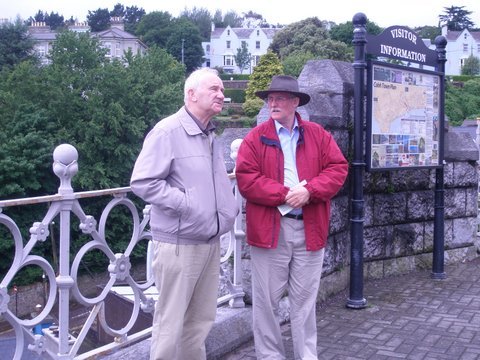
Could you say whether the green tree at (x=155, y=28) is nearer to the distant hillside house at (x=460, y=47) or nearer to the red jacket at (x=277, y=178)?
the distant hillside house at (x=460, y=47)

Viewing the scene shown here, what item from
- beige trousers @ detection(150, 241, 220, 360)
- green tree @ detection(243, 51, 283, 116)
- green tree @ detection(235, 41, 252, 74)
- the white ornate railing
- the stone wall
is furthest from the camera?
green tree @ detection(235, 41, 252, 74)

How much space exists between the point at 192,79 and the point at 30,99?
32.2 m

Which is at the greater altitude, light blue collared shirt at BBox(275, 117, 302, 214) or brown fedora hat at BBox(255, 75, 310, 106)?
brown fedora hat at BBox(255, 75, 310, 106)

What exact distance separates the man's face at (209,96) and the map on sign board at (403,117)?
2.63 meters

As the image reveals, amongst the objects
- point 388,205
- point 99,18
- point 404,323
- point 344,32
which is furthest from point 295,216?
point 99,18

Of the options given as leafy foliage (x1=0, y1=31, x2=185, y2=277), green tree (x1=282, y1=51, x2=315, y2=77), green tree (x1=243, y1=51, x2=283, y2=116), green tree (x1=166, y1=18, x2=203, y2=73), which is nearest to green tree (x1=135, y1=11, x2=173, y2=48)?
green tree (x1=166, y1=18, x2=203, y2=73)

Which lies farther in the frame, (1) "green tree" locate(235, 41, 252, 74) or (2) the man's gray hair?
(1) "green tree" locate(235, 41, 252, 74)

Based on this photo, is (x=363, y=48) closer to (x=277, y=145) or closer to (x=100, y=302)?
(x=277, y=145)

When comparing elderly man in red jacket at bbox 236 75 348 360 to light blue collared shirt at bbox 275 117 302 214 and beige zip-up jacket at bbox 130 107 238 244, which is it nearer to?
light blue collared shirt at bbox 275 117 302 214

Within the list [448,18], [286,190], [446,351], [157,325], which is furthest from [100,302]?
[448,18]

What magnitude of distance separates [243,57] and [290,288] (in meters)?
109

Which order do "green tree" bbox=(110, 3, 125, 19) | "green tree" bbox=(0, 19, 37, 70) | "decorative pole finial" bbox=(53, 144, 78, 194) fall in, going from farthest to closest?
"green tree" bbox=(110, 3, 125, 19), "green tree" bbox=(0, 19, 37, 70), "decorative pole finial" bbox=(53, 144, 78, 194)

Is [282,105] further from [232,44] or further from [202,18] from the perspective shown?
[202,18]

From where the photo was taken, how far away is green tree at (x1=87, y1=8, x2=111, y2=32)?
130 m
